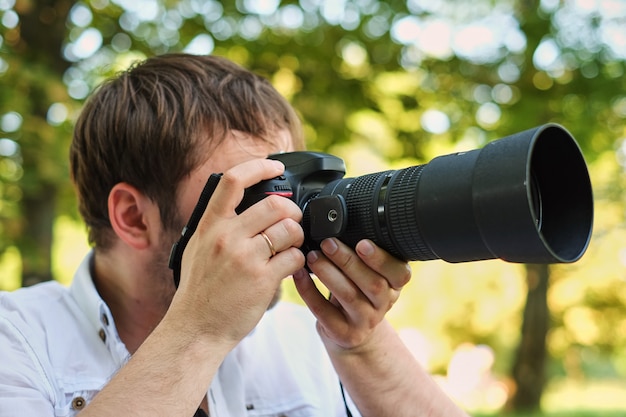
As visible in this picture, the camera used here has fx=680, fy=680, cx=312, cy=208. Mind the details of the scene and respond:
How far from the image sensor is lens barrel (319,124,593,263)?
1083 mm

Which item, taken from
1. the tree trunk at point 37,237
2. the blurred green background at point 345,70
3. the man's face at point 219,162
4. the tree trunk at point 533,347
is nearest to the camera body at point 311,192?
the man's face at point 219,162

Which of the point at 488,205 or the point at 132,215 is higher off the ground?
the point at 488,205

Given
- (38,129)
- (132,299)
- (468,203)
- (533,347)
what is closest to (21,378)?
(132,299)

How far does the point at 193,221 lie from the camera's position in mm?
1414

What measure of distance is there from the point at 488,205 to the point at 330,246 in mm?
343

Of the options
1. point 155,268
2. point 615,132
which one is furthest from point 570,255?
point 615,132

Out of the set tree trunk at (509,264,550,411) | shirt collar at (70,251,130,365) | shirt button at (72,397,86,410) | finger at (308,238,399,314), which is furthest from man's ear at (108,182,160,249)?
tree trunk at (509,264,550,411)

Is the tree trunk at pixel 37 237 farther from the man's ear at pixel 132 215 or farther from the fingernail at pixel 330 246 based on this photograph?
the fingernail at pixel 330 246

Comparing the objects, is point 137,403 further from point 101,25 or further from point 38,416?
point 101,25

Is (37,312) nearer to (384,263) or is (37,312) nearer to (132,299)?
(132,299)

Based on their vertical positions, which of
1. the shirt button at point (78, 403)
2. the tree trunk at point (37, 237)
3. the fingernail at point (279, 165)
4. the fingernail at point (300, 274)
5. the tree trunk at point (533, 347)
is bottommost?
the tree trunk at point (533, 347)

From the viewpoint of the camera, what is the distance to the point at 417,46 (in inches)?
174

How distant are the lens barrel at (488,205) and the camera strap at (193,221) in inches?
11.0

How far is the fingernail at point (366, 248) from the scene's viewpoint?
50.8 inches
